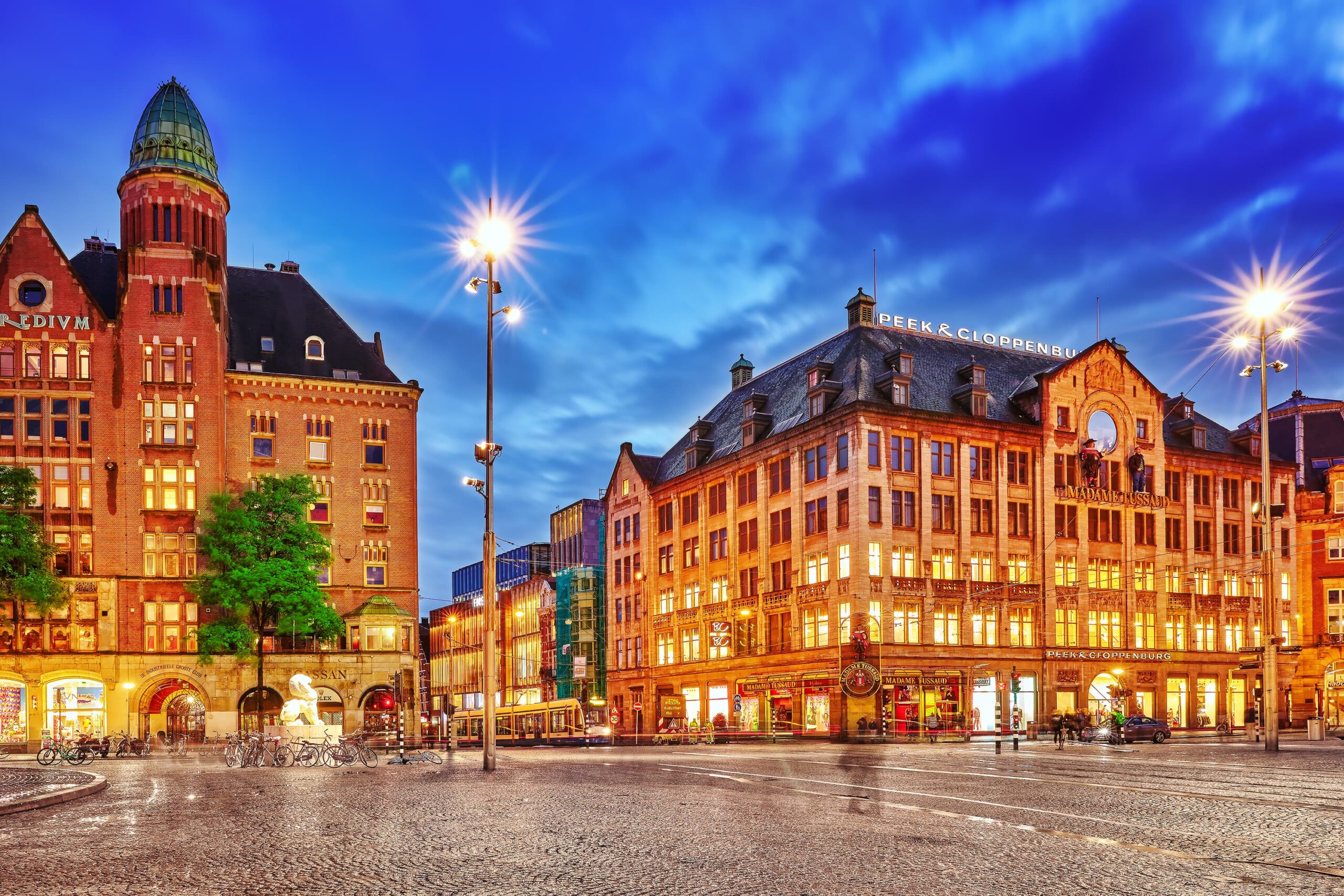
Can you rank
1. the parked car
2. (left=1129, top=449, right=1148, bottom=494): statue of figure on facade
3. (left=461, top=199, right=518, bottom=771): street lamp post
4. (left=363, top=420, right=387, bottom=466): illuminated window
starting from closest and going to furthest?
(left=461, top=199, right=518, bottom=771): street lamp post → the parked car → (left=363, top=420, right=387, bottom=466): illuminated window → (left=1129, top=449, right=1148, bottom=494): statue of figure on facade

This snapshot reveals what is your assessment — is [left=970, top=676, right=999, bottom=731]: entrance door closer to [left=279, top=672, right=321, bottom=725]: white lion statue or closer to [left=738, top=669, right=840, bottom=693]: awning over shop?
[left=738, top=669, right=840, bottom=693]: awning over shop

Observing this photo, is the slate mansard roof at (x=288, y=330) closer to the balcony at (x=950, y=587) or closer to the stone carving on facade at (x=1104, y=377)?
the balcony at (x=950, y=587)

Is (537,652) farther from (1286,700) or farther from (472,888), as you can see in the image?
(472,888)

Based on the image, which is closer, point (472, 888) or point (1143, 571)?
point (472, 888)

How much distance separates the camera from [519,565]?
12062 centimetres

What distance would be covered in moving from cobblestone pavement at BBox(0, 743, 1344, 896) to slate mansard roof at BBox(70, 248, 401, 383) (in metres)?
45.7

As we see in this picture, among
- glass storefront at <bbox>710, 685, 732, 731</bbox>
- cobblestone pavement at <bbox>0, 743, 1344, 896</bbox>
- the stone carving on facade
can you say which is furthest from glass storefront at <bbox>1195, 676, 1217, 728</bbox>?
cobblestone pavement at <bbox>0, 743, 1344, 896</bbox>

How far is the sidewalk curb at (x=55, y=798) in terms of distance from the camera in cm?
1794

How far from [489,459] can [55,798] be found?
44.2 feet

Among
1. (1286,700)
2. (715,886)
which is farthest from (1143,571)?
(715,886)

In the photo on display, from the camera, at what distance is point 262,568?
58.1 m

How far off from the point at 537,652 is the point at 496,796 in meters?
93.5

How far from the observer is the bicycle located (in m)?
41.9

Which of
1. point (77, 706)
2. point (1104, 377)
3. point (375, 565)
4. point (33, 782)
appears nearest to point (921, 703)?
point (1104, 377)
